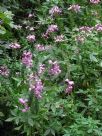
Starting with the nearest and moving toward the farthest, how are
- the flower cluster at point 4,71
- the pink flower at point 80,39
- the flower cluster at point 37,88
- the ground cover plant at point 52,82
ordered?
the flower cluster at point 37,88, the ground cover plant at point 52,82, the flower cluster at point 4,71, the pink flower at point 80,39

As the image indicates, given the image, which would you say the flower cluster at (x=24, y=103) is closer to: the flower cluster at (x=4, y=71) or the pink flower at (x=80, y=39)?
the flower cluster at (x=4, y=71)

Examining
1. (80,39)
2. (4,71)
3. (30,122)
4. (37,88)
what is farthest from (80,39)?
(30,122)

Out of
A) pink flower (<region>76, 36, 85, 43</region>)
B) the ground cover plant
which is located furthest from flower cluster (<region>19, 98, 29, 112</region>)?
pink flower (<region>76, 36, 85, 43</region>)

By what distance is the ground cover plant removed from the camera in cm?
310

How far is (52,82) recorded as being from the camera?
11.6 feet

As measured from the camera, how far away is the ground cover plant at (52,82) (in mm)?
3102

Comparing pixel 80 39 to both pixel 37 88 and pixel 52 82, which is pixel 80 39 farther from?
pixel 37 88

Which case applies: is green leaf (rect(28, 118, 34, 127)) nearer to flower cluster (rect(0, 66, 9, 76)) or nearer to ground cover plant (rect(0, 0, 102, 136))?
ground cover plant (rect(0, 0, 102, 136))

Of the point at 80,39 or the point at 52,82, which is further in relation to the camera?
the point at 80,39

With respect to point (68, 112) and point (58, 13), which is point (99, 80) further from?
point (58, 13)

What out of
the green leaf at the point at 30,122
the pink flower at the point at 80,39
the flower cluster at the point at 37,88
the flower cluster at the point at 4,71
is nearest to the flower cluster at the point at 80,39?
the pink flower at the point at 80,39

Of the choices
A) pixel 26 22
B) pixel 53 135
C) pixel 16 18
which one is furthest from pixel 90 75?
pixel 16 18

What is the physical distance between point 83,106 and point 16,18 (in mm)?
2047

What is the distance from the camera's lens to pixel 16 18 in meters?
5.20
